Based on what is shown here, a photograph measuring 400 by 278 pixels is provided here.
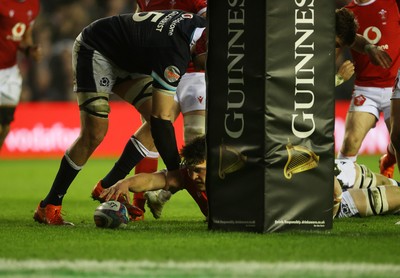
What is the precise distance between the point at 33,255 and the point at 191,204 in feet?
14.5

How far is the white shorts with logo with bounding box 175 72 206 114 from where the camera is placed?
340 inches

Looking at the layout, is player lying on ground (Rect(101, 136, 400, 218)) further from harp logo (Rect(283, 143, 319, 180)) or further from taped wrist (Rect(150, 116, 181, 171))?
harp logo (Rect(283, 143, 319, 180))

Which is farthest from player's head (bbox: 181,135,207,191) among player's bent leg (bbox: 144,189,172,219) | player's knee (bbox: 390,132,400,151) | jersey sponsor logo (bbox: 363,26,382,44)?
jersey sponsor logo (bbox: 363,26,382,44)

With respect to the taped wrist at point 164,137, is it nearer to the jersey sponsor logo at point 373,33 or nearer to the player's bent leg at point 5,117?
the jersey sponsor logo at point 373,33

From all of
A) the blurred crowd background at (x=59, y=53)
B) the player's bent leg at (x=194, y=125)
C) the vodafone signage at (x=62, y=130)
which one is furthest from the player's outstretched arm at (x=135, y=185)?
the blurred crowd background at (x=59, y=53)

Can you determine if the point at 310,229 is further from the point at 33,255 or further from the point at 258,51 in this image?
the point at 33,255

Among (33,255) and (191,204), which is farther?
(191,204)

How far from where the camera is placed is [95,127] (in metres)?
7.21

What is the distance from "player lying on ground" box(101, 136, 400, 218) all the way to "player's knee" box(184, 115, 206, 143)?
0.76 m

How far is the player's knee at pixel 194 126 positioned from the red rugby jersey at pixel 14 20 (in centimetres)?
314

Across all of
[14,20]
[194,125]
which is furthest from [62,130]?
[194,125]

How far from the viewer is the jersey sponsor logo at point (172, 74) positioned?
6.68 metres

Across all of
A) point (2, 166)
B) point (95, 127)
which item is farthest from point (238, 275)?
point (2, 166)

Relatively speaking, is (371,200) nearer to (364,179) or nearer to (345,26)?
(364,179)
